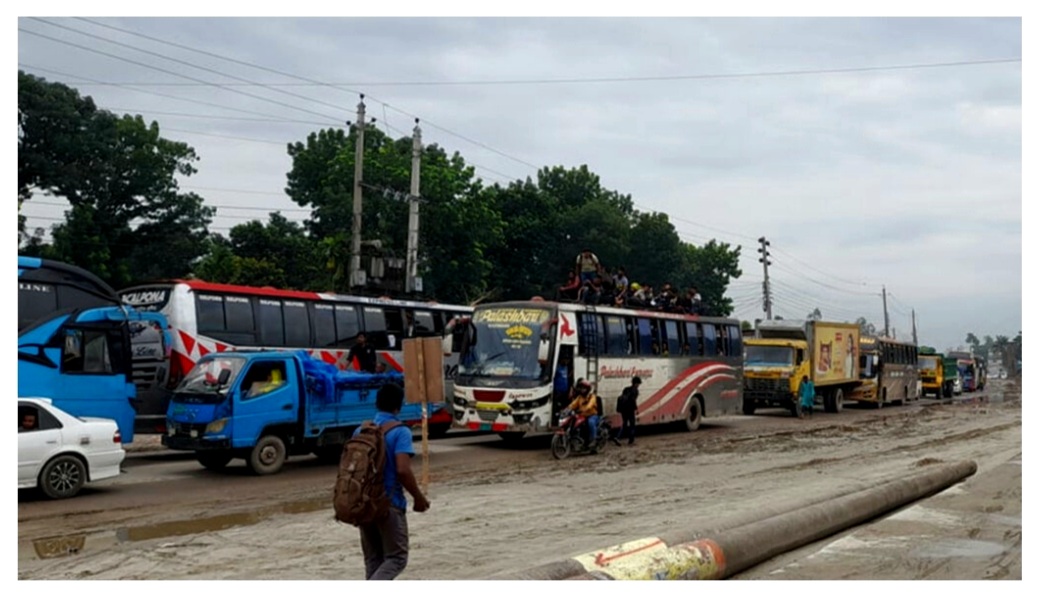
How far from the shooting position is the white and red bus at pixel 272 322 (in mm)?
20109

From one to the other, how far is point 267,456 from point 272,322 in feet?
19.4

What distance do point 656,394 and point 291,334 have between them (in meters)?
9.16

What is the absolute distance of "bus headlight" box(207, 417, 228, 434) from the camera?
15906 millimetres

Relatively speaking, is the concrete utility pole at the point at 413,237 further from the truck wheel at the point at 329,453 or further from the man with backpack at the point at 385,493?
the man with backpack at the point at 385,493

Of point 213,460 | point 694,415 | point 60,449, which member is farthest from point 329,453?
point 694,415

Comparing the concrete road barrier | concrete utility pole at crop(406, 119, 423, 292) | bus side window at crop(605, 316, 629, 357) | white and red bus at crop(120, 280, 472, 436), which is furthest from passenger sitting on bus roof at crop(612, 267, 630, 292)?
the concrete road barrier

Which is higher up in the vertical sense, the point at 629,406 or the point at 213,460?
the point at 629,406

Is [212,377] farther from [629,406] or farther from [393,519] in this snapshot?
[393,519]

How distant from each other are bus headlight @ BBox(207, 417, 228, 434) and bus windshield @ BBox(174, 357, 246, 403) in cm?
35

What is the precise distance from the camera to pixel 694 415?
27.8m

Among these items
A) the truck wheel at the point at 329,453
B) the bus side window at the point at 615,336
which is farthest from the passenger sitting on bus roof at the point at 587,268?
the truck wheel at the point at 329,453

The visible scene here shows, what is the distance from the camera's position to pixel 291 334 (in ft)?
73.7

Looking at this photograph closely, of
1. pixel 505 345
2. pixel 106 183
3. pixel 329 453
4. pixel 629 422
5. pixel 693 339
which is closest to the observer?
pixel 329 453

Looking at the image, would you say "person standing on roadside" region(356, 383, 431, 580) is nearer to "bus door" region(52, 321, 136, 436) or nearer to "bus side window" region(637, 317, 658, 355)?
"bus door" region(52, 321, 136, 436)
